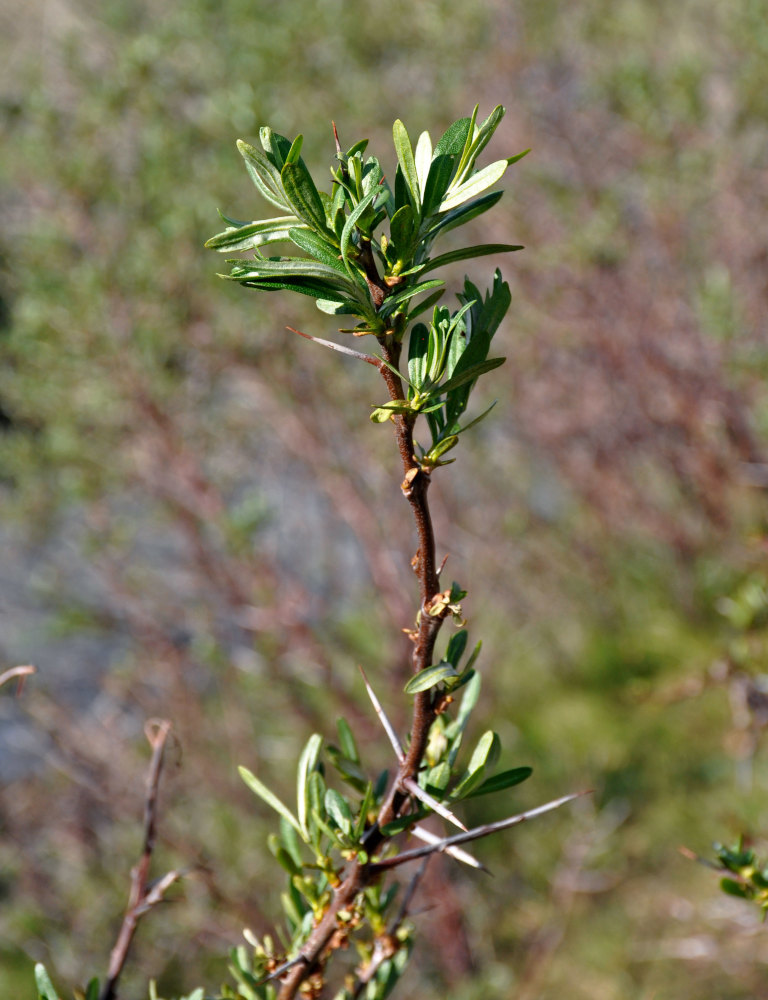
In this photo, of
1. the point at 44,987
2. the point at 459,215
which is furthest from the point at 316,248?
the point at 44,987

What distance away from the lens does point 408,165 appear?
2.40ft

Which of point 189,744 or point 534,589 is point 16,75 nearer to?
point 189,744

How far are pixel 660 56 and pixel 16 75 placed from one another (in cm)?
333

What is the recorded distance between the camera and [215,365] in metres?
3.35

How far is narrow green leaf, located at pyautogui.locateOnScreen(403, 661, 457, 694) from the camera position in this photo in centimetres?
77

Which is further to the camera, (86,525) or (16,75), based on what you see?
(16,75)

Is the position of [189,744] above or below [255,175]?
below

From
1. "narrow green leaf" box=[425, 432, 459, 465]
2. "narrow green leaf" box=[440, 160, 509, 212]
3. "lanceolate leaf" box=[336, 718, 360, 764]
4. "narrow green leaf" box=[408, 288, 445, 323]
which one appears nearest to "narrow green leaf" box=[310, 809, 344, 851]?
"lanceolate leaf" box=[336, 718, 360, 764]

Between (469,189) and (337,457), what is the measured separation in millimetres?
2562

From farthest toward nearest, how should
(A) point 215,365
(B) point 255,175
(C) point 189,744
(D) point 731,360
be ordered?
(C) point 189,744 < (A) point 215,365 < (D) point 731,360 < (B) point 255,175

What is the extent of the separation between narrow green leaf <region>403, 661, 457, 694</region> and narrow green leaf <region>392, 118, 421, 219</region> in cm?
41

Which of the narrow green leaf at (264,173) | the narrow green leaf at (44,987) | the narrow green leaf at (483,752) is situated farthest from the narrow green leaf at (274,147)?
the narrow green leaf at (44,987)

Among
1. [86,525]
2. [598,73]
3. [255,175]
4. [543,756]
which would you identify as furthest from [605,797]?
[255,175]

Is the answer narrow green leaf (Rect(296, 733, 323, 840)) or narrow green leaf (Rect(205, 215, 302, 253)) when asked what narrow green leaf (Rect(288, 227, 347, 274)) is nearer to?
narrow green leaf (Rect(205, 215, 302, 253))
